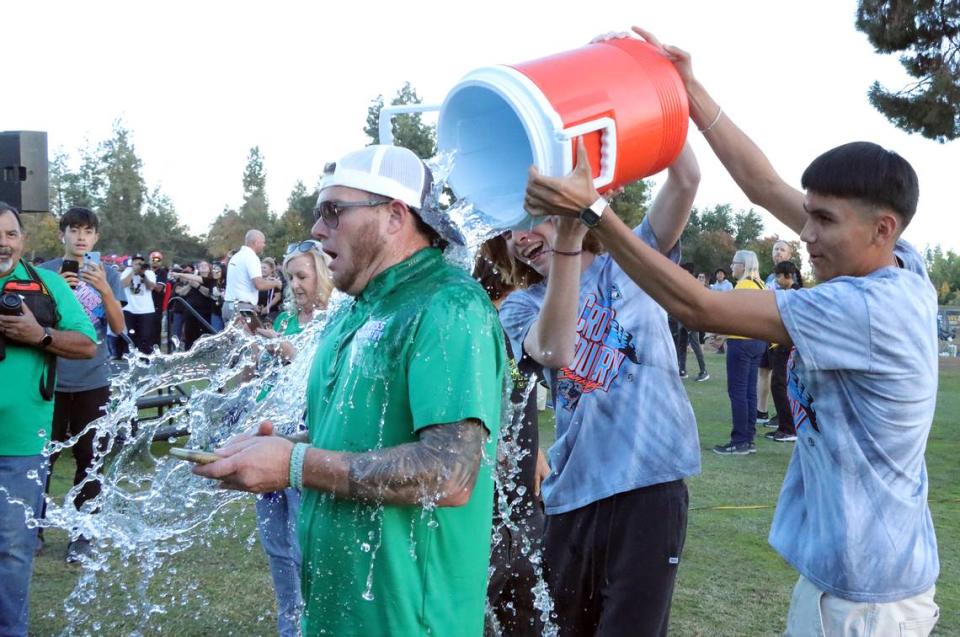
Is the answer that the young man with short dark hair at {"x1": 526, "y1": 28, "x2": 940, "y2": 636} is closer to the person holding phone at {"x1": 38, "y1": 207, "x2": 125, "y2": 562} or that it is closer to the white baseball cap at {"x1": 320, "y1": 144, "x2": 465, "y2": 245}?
the white baseball cap at {"x1": 320, "y1": 144, "x2": 465, "y2": 245}

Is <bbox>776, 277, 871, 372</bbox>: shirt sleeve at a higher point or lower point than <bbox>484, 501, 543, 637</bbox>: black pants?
higher

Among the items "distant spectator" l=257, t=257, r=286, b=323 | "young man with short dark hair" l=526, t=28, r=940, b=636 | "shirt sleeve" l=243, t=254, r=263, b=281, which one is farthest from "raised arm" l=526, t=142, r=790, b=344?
"distant spectator" l=257, t=257, r=286, b=323

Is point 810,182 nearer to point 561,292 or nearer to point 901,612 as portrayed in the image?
point 561,292

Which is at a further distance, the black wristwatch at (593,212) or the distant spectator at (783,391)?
the distant spectator at (783,391)

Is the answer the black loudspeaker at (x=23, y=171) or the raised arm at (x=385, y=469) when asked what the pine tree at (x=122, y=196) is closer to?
the black loudspeaker at (x=23, y=171)

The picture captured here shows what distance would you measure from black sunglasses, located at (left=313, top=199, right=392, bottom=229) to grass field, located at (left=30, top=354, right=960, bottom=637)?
10.5ft

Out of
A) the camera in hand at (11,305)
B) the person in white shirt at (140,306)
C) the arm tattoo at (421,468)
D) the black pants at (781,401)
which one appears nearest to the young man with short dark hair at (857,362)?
the arm tattoo at (421,468)

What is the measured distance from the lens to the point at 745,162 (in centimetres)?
295

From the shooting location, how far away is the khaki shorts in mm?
2256

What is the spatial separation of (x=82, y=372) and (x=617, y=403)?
15.0 ft

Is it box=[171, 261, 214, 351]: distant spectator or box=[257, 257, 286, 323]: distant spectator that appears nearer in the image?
box=[257, 257, 286, 323]: distant spectator

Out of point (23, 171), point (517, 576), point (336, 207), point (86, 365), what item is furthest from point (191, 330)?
point (336, 207)

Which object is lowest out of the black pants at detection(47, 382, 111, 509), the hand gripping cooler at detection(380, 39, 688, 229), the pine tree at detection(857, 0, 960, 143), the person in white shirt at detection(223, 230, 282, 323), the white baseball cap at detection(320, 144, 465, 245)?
the black pants at detection(47, 382, 111, 509)

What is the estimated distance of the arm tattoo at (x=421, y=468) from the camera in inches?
78.1
